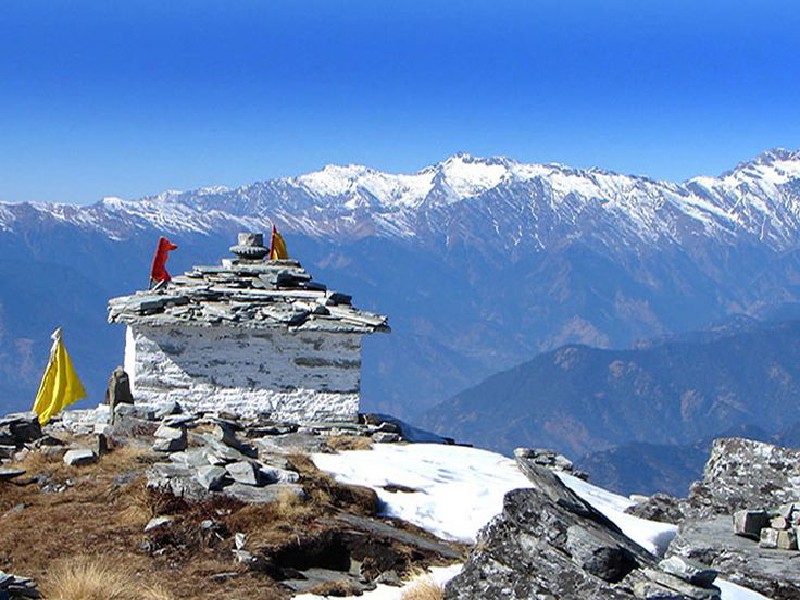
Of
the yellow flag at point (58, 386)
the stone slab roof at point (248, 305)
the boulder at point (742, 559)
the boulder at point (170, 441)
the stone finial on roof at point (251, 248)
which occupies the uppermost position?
the stone finial on roof at point (251, 248)

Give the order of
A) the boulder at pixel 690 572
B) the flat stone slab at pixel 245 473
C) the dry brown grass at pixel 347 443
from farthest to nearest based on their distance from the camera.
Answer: the dry brown grass at pixel 347 443 → the flat stone slab at pixel 245 473 → the boulder at pixel 690 572

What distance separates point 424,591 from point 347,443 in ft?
42.5

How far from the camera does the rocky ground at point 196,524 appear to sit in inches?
482

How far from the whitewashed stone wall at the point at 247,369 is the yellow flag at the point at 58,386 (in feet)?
9.61

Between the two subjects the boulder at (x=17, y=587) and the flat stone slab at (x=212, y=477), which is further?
the flat stone slab at (x=212, y=477)

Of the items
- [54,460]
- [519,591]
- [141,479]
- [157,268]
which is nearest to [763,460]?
[519,591]

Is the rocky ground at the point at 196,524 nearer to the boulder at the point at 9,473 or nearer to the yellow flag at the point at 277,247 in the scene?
the boulder at the point at 9,473

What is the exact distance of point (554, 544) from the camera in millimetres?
9141

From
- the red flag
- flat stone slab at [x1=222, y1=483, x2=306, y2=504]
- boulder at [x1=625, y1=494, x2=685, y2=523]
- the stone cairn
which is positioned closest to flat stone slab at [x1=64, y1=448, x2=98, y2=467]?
flat stone slab at [x1=222, y1=483, x2=306, y2=504]

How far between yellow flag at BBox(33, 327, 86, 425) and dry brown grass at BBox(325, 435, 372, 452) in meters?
8.40

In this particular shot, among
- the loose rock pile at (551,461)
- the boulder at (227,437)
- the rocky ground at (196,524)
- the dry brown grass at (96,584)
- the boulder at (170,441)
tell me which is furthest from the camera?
the loose rock pile at (551,461)

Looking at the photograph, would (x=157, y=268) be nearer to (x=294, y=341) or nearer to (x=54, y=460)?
(x=294, y=341)

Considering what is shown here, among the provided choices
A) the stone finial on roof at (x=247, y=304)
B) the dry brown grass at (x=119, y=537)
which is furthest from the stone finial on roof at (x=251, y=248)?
the dry brown grass at (x=119, y=537)

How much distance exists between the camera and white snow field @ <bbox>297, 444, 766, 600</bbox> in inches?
637
